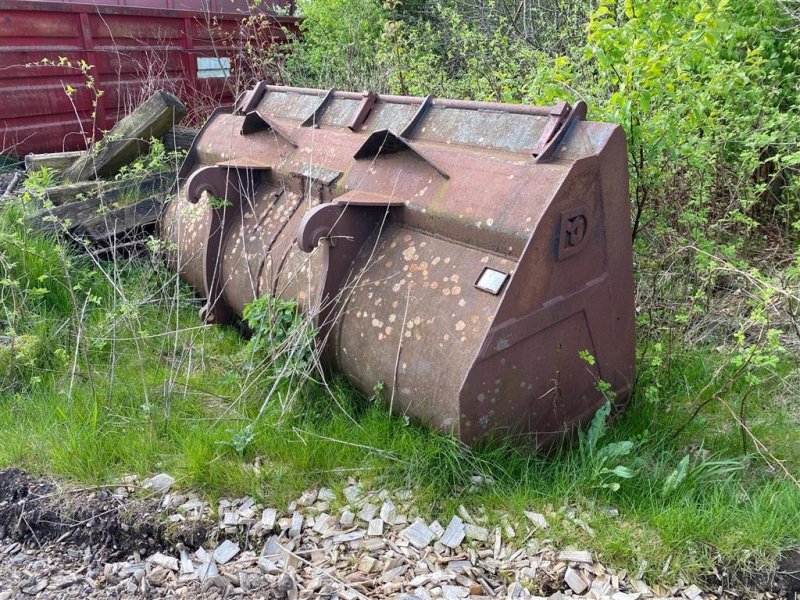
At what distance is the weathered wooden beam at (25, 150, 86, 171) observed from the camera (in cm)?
566

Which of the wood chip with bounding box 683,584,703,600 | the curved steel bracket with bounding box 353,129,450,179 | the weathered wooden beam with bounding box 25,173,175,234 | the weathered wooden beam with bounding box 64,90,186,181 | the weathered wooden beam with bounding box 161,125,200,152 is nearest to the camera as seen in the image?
the wood chip with bounding box 683,584,703,600

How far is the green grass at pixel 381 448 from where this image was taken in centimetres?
251

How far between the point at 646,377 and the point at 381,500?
1725 mm

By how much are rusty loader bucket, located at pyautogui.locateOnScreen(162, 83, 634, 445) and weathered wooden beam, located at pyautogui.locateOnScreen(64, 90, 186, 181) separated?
7.24ft

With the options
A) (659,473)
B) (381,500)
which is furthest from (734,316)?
(381,500)

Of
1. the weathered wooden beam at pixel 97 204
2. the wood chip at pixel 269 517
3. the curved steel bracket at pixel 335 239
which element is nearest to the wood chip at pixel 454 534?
the wood chip at pixel 269 517

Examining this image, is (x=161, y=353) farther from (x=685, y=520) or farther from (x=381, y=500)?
(x=685, y=520)

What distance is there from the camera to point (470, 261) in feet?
8.69

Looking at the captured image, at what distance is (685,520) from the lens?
2.48m

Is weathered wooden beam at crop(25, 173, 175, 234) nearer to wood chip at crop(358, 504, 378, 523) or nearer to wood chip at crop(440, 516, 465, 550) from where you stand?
wood chip at crop(358, 504, 378, 523)

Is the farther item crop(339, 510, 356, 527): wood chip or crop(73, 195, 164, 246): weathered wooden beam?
crop(73, 195, 164, 246): weathered wooden beam

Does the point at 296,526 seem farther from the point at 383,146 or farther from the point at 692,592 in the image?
the point at 383,146

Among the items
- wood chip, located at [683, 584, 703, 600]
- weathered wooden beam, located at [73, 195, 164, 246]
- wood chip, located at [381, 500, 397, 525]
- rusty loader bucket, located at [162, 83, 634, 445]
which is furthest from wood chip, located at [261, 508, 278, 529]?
weathered wooden beam, located at [73, 195, 164, 246]

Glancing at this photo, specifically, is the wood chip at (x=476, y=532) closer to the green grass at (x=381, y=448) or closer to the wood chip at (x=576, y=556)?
the green grass at (x=381, y=448)
